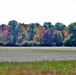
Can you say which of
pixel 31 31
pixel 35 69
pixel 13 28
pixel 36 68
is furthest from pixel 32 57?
pixel 31 31

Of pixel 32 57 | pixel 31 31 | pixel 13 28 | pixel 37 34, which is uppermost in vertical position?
pixel 13 28

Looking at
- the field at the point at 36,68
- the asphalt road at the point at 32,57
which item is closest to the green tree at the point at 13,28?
the asphalt road at the point at 32,57

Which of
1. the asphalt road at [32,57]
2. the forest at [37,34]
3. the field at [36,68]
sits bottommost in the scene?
the asphalt road at [32,57]

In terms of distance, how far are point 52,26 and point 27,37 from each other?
37.0 ft

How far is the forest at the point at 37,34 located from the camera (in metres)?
95.2

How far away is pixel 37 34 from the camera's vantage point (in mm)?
102812

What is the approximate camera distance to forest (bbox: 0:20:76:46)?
9521cm

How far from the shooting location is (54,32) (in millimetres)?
102750

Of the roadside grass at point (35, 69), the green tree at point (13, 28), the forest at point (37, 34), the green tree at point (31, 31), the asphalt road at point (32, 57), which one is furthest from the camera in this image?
the green tree at point (31, 31)

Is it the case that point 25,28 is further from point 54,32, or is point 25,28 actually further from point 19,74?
point 19,74

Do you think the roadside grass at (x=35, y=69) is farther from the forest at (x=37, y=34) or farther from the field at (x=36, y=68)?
the forest at (x=37, y=34)

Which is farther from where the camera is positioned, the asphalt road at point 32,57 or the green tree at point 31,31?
the green tree at point 31,31

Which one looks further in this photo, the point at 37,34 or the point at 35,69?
the point at 37,34

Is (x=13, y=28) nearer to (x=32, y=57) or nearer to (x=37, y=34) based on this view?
(x=37, y=34)
